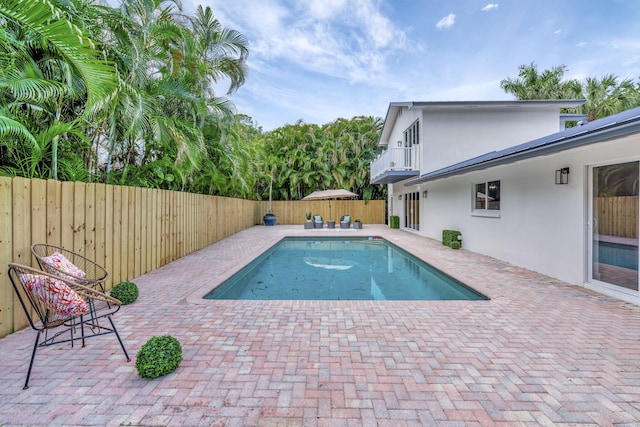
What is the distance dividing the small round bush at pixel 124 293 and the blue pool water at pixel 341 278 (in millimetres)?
1095

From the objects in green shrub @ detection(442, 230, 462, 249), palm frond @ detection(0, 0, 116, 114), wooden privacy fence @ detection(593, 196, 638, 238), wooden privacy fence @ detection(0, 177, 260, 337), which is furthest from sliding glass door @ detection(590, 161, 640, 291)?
wooden privacy fence @ detection(0, 177, 260, 337)

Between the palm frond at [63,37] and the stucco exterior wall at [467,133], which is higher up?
the stucco exterior wall at [467,133]

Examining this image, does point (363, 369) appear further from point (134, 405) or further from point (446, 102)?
point (446, 102)

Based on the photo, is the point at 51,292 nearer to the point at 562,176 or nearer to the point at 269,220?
the point at 562,176

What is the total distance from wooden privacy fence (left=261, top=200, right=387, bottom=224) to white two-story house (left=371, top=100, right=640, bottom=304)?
286 inches

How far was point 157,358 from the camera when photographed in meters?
2.62

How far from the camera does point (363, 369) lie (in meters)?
2.77

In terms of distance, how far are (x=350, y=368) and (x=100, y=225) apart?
4.80 m

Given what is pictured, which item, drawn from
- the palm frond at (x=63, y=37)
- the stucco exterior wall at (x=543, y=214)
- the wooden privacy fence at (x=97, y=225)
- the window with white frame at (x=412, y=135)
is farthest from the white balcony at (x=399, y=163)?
the palm frond at (x=63, y=37)

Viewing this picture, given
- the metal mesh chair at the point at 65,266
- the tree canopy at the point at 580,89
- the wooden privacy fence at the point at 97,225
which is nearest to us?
the metal mesh chair at the point at 65,266

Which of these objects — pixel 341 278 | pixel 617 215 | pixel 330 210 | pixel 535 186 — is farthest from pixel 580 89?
pixel 341 278

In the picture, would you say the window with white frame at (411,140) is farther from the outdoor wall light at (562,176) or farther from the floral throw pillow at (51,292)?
the floral throw pillow at (51,292)

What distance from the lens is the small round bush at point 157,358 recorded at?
257 centimetres

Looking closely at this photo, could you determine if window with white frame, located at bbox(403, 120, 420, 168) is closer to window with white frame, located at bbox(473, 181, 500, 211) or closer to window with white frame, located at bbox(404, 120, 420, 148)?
window with white frame, located at bbox(404, 120, 420, 148)
